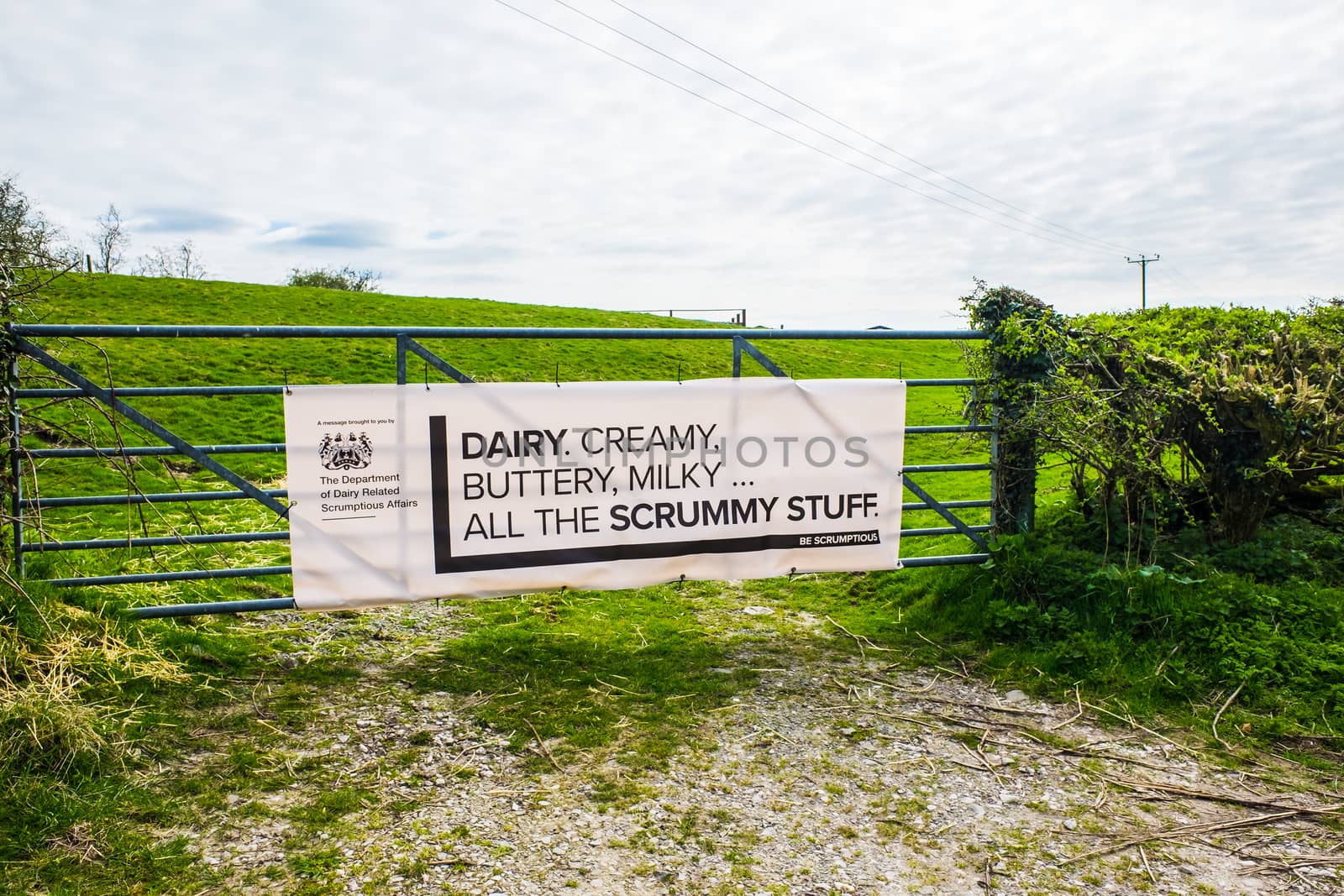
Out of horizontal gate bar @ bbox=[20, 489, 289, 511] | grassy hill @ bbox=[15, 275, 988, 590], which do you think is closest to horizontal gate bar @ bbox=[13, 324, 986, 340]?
grassy hill @ bbox=[15, 275, 988, 590]

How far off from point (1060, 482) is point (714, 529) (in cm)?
328

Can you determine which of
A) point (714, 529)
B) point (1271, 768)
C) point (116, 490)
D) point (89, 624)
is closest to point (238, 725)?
point (89, 624)

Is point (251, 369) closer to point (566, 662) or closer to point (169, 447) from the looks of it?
point (169, 447)

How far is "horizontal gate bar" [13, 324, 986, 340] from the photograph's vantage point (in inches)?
203

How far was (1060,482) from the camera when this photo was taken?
291 inches

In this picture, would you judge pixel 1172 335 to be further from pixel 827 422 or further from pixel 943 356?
pixel 943 356

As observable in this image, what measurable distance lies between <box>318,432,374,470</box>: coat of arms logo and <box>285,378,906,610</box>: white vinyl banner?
0.4 inches

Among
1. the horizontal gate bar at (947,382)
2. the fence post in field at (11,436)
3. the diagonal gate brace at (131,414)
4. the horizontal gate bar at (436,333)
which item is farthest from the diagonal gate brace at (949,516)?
the fence post in field at (11,436)

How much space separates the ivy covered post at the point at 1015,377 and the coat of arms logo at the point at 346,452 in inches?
174

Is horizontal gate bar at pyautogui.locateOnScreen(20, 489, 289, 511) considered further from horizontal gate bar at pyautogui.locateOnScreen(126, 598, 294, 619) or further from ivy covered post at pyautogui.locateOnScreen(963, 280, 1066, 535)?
ivy covered post at pyautogui.locateOnScreen(963, 280, 1066, 535)

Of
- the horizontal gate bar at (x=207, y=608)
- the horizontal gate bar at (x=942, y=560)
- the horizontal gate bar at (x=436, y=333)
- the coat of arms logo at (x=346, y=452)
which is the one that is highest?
the horizontal gate bar at (x=436, y=333)

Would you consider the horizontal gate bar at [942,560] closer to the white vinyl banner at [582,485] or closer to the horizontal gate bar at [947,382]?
the white vinyl banner at [582,485]

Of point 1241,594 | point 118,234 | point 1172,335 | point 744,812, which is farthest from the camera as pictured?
point 118,234

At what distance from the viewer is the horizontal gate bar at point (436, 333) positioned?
516cm
